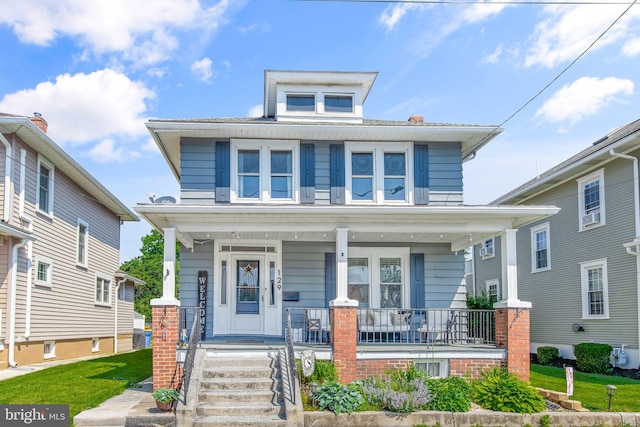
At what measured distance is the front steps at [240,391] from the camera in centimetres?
905

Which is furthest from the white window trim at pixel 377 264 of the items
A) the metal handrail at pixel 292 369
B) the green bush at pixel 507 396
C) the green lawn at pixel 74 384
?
the green lawn at pixel 74 384

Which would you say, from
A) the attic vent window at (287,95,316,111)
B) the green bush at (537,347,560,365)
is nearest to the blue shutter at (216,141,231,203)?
the attic vent window at (287,95,316,111)

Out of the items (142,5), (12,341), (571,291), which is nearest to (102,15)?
(142,5)

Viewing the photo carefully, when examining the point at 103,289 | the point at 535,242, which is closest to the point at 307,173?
the point at 535,242

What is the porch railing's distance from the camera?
1249 cm

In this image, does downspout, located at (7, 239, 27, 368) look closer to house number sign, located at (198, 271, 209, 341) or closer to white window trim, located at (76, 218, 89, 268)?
house number sign, located at (198, 271, 209, 341)

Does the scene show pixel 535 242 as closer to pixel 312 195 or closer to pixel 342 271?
pixel 312 195

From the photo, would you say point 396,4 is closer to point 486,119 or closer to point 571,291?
point 486,119

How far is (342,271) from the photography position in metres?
11.6

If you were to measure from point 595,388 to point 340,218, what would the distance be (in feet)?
20.1

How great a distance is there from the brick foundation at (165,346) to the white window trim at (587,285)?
1207 centimetres

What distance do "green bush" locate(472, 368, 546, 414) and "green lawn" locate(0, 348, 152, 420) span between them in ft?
20.8

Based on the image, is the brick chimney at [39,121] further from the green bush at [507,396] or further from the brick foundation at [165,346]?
the green bush at [507,396]

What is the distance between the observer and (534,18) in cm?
1095
